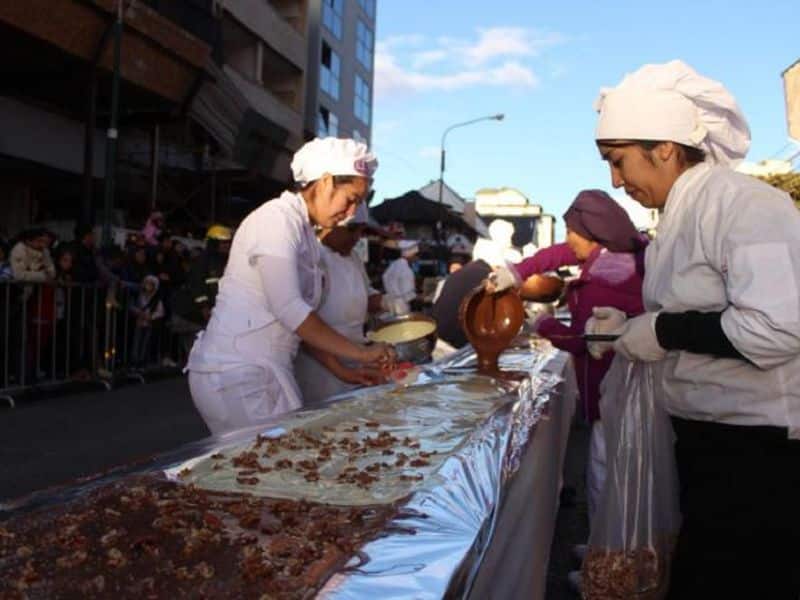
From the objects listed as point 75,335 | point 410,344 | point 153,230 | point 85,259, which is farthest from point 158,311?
point 410,344

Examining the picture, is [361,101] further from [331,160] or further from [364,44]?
[331,160]

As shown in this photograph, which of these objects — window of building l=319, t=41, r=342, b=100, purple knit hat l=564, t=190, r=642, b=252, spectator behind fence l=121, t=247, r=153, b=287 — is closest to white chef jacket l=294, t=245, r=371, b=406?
purple knit hat l=564, t=190, r=642, b=252

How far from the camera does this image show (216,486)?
6.44ft

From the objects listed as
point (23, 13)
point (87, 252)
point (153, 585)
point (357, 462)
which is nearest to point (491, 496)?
point (357, 462)

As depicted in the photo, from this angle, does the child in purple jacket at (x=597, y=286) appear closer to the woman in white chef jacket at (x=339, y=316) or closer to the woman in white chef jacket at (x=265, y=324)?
the woman in white chef jacket at (x=339, y=316)

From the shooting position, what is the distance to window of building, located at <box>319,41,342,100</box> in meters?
31.7

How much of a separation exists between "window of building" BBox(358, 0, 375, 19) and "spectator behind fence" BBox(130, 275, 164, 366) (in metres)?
30.3

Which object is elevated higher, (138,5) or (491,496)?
(138,5)

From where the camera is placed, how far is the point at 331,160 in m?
2.89

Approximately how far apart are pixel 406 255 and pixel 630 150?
10.2 m

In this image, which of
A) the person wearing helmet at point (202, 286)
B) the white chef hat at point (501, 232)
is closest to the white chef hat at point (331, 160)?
the person wearing helmet at point (202, 286)

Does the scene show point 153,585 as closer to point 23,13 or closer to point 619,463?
point 619,463

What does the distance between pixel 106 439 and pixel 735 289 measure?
5642 mm

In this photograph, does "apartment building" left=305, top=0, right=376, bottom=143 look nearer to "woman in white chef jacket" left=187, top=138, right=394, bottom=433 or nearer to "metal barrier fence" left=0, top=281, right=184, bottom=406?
"metal barrier fence" left=0, top=281, right=184, bottom=406
